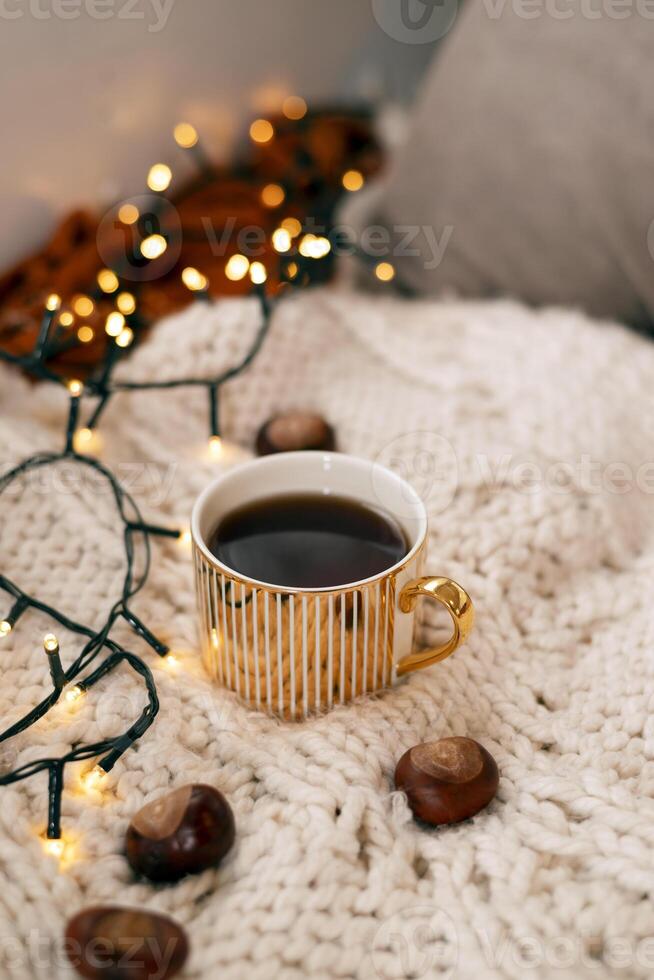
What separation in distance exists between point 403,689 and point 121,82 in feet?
2.32

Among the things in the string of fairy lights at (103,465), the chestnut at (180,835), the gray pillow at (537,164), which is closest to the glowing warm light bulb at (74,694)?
the string of fairy lights at (103,465)

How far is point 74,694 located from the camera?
0.56 meters

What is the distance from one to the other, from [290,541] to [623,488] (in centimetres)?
28

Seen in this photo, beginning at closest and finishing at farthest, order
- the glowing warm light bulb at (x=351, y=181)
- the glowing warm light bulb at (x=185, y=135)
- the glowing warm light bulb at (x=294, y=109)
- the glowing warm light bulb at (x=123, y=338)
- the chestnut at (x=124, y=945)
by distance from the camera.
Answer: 1. the chestnut at (x=124, y=945)
2. the glowing warm light bulb at (x=123, y=338)
3. the glowing warm light bulb at (x=185, y=135)
4. the glowing warm light bulb at (x=351, y=181)
5. the glowing warm light bulb at (x=294, y=109)

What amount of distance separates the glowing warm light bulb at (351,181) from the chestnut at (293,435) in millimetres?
447

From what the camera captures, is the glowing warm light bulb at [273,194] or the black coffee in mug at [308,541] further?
the glowing warm light bulb at [273,194]

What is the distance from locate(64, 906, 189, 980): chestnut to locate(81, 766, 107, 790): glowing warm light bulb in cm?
10

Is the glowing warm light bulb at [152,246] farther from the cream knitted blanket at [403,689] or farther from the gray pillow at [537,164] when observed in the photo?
the gray pillow at [537,164]

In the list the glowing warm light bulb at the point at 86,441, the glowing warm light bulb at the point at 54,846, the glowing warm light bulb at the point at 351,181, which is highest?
the glowing warm light bulb at the point at 351,181

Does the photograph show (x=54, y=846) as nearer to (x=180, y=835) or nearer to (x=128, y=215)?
(x=180, y=835)

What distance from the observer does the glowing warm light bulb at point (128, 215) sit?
966mm

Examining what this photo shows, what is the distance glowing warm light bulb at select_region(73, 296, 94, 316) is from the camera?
0.83 metres

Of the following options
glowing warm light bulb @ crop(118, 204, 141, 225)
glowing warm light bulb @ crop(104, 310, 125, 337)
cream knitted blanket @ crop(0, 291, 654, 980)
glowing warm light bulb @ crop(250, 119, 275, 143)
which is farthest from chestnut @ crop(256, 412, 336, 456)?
glowing warm light bulb @ crop(250, 119, 275, 143)

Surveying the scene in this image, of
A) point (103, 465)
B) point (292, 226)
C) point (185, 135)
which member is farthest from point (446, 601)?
point (185, 135)
